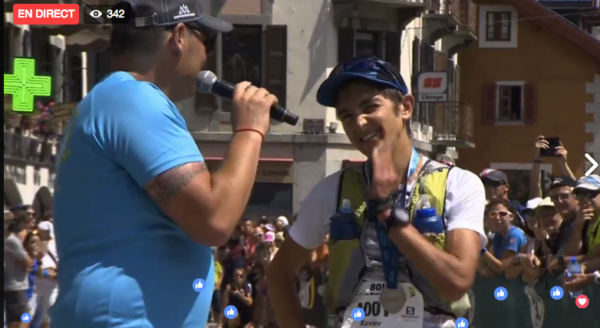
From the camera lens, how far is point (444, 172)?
3.59 m

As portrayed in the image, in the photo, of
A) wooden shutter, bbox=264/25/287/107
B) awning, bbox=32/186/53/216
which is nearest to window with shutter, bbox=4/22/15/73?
awning, bbox=32/186/53/216

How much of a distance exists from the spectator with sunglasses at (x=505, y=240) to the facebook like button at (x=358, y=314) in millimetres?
7118

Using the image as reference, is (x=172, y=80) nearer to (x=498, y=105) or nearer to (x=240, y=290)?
(x=240, y=290)

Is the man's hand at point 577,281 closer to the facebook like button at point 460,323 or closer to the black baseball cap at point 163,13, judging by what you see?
the facebook like button at point 460,323

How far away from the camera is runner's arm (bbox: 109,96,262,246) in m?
2.88

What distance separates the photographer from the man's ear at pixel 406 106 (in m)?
3.69

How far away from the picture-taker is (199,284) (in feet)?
9.93

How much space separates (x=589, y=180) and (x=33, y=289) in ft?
21.0

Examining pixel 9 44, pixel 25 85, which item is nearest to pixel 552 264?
pixel 25 85

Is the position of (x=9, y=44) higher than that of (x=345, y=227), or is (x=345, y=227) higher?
(x=9, y=44)

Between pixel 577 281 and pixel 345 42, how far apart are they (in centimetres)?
2137

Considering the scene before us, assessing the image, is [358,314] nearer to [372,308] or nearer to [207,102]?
[372,308]

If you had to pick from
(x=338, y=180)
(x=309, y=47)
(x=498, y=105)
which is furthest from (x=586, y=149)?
(x=338, y=180)

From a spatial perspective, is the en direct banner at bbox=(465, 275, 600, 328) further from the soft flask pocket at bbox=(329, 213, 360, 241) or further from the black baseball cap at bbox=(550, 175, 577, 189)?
the soft flask pocket at bbox=(329, 213, 360, 241)
